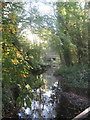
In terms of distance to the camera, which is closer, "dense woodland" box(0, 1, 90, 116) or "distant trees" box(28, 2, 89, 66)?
"dense woodland" box(0, 1, 90, 116)

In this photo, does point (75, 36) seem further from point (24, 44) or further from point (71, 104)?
point (24, 44)

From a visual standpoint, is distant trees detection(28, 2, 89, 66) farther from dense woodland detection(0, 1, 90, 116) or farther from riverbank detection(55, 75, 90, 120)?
riverbank detection(55, 75, 90, 120)

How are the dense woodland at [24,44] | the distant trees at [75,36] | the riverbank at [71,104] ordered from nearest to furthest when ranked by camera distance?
the dense woodland at [24,44] → the riverbank at [71,104] → the distant trees at [75,36]

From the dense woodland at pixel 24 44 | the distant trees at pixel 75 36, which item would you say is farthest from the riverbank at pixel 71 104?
the distant trees at pixel 75 36

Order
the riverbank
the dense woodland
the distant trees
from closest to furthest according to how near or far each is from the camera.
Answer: the dense woodland → the riverbank → the distant trees

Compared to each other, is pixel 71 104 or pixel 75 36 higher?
pixel 75 36

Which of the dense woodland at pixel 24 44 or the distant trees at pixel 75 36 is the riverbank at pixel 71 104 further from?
the distant trees at pixel 75 36

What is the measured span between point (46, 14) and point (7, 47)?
3.74 ft

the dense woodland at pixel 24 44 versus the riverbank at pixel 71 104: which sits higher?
the dense woodland at pixel 24 44

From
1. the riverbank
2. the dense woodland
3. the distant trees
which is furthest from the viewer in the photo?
the distant trees

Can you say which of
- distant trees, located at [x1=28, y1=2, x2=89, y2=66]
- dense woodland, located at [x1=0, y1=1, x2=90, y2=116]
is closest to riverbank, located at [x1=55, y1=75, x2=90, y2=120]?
dense woodland, located at [x1=0, y1=1, x2=90, y2=116]

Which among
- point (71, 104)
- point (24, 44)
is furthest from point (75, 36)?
point (24, 44)

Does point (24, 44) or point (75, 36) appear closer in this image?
point (24, 44)

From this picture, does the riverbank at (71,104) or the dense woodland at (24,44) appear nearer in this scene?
the dense woodland at (24,44)
